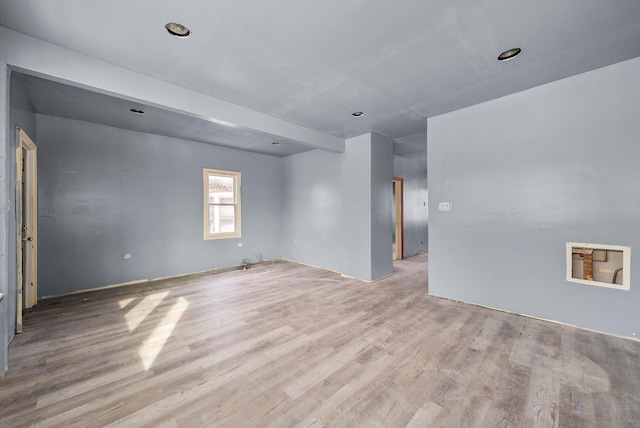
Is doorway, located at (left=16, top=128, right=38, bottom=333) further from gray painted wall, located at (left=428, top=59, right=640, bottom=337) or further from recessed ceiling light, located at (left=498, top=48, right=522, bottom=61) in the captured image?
gray painted wall, located at (left=428, top=59, right=640, bottom=337)

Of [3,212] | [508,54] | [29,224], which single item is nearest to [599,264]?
[508,54]

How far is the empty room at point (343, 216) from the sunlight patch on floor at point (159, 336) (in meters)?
0.03

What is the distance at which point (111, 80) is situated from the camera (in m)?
2.53

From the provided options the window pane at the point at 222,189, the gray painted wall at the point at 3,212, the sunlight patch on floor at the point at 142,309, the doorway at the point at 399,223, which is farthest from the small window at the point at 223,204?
the doorway at the point at 399,223

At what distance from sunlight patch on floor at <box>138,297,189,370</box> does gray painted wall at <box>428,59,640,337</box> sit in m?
3.70

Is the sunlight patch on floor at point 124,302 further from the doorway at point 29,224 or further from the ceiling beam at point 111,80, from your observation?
the ceiling beam at point 111,80

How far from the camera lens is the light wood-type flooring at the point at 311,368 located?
1.67 meters

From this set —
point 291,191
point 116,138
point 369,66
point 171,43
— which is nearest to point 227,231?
point 291,191

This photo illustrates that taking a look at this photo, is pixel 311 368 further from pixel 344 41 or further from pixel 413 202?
pixel 413 202

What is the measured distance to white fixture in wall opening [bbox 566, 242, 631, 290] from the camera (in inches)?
102

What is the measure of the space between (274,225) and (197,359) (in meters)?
4.71

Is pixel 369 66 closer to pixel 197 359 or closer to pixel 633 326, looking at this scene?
pixel 197 359

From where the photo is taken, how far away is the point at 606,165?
2.69 metres

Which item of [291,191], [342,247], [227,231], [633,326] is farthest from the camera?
[291,191]
